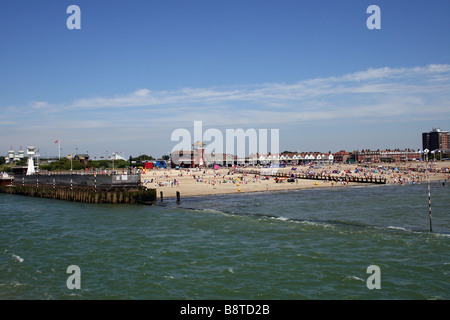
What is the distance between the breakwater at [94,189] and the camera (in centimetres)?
4191

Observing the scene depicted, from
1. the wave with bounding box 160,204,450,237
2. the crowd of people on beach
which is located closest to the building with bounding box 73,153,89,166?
the crowd of people on beach

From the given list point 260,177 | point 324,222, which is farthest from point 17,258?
point 260,177

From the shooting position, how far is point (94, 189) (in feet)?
146

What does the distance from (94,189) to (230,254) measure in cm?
3025

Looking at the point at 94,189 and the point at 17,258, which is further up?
the point at 94,189

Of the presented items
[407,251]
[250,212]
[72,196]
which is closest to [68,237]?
[250,212]

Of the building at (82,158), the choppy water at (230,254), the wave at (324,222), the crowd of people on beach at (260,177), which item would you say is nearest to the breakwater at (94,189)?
the choppy water at (230,254)

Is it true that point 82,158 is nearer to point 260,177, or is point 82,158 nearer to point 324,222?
point 260,177

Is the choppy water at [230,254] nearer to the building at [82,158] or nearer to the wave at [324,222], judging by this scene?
the wave at [324,222]

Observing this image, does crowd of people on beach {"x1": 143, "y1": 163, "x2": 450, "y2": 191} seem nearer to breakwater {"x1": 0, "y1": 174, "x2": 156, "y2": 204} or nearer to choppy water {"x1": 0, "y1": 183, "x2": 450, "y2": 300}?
breakwater {"x1": 0, "y1": 174, "x2": 156, "y2": 204}

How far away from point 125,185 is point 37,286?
96.4 feet

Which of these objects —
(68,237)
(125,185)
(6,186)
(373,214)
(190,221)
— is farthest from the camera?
(6,186)

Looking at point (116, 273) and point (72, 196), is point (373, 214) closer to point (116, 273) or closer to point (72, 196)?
point (116, 273)
